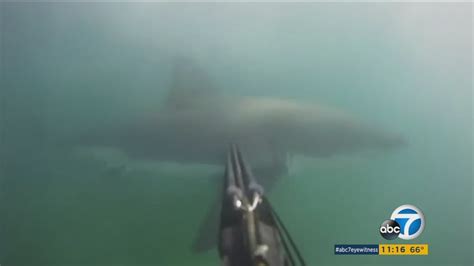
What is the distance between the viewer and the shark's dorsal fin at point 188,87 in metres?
2.06

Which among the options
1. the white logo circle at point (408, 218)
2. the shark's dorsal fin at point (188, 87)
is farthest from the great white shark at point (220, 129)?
the white logo circle at point (408, 218)

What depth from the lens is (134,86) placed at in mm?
2064

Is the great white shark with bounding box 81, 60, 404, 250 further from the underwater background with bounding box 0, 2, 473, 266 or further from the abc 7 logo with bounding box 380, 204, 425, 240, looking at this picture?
the abc 7 logo with bounding box 380, 204, 425, 240

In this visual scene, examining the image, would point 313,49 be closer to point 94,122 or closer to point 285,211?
point 285,211

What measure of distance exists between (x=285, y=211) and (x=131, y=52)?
1086 millimetres

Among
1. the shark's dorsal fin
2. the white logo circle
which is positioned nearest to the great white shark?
the shark's dorsal fin

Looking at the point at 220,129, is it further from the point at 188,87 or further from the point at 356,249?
the point at 356,249

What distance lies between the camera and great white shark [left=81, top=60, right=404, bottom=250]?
6.74 ft

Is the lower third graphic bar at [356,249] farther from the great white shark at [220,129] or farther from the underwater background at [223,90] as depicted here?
the great white shark at [220,129]

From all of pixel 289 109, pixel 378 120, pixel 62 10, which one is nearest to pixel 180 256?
pixel 289 109

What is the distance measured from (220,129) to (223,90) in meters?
0.19

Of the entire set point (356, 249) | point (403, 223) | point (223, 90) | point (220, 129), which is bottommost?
point (356, 249)

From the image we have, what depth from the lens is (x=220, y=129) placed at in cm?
206

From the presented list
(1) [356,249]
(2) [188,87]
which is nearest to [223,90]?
(2) [188,87]
